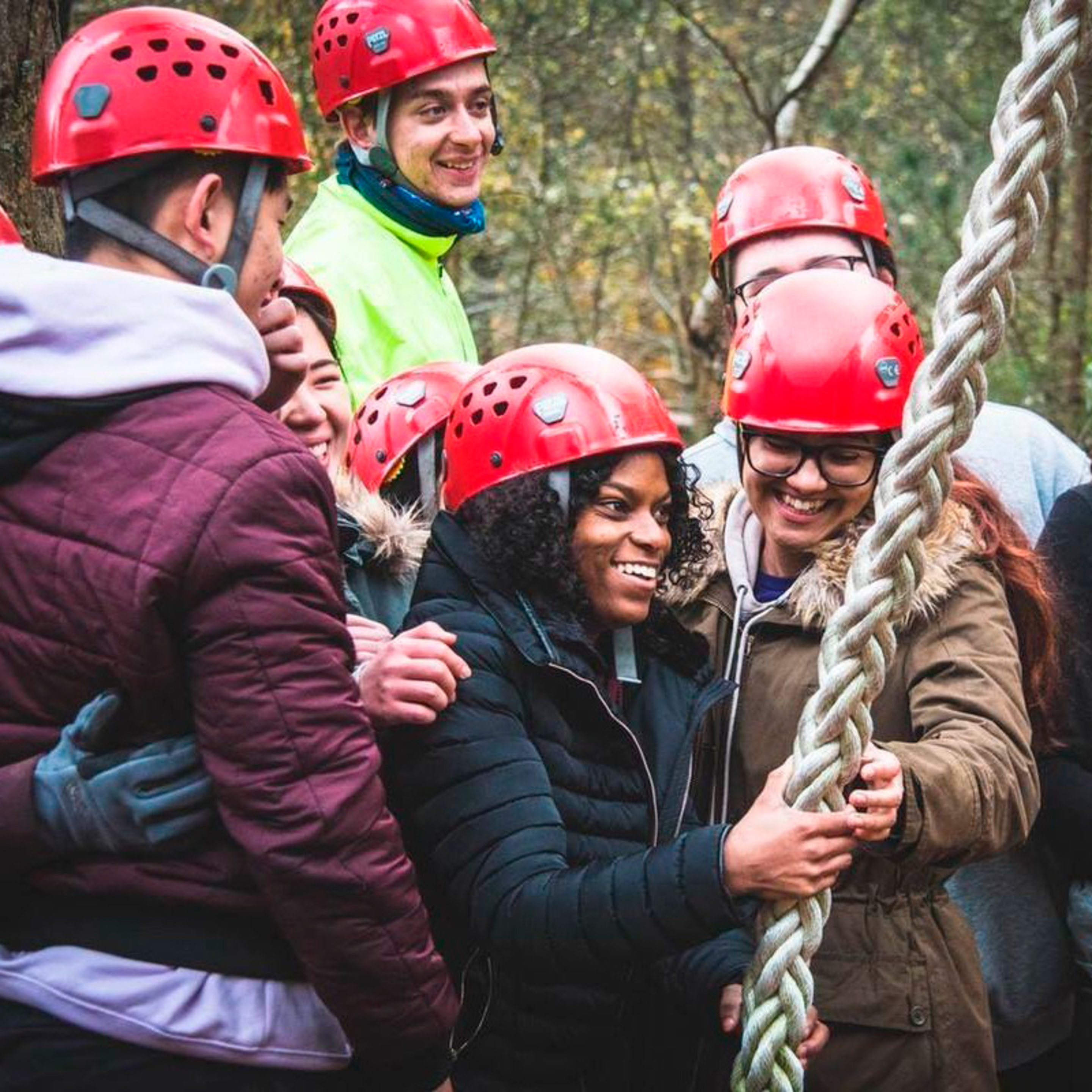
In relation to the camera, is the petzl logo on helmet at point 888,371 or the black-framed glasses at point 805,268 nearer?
the petzl logo on helmet at point 888,371

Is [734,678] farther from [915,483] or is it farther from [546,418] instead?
[915,483]

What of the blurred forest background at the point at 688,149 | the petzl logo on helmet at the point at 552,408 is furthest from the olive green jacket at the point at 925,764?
the blurred forest background at the point at 688,149

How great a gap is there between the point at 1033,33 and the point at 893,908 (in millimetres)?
1677

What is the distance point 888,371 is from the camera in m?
3.17

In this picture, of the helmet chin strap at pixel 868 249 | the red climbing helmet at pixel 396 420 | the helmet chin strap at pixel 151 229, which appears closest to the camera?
the helmet chin strap at pixel 151 229

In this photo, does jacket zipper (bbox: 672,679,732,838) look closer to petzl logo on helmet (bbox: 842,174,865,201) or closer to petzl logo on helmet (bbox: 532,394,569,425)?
petzl logo on helmet (bbox: 532,394,569,425)

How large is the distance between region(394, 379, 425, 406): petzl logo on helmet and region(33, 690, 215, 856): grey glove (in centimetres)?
168

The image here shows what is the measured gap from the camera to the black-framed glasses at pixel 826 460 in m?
3.16

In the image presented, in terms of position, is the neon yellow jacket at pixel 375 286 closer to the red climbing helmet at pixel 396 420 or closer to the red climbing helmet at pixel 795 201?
the red climbing helmet at pixel 396 420

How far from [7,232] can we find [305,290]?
749 mm

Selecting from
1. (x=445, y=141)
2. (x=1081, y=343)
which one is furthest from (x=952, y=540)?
(x=1081, y=343)

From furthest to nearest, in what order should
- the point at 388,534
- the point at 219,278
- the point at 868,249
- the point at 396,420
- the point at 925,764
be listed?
the point at 868,249
the point at 396,420
the point at 388,534
the point at 925,764
the point at 219,278

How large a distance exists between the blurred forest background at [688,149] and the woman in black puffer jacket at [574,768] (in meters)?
5.68

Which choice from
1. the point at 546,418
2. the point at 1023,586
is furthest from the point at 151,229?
the point at 1023,586
